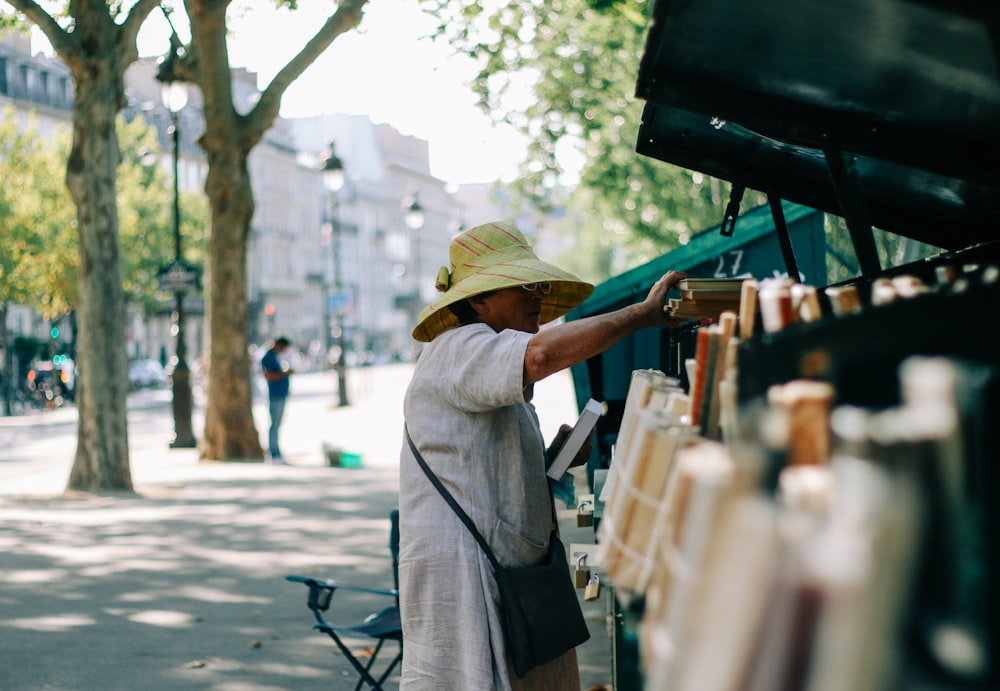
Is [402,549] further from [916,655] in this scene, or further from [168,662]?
[168,662]

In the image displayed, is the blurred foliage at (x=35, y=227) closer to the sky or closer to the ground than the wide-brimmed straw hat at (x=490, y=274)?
closer to the sky

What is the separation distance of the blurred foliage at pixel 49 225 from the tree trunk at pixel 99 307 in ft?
63.8

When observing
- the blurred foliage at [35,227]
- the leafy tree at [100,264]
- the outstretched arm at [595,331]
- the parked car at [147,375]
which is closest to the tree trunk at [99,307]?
the leafy tree at [100,264]

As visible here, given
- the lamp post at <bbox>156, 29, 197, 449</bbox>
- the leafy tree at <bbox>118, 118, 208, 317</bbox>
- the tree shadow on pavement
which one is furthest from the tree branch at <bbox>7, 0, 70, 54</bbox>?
the leafy tree at <bbox>118, 118, 208, 317</bbox>

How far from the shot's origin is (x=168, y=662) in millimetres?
6637

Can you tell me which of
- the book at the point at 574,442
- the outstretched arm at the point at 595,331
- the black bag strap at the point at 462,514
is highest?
the outstretched arm at the point at 595,331

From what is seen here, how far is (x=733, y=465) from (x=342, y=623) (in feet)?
22.0

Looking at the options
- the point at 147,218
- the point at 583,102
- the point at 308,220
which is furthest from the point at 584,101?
the point at 308,220

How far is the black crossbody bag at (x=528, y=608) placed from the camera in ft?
11.1

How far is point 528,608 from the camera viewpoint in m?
3.38

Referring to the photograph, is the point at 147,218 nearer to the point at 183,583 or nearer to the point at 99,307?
the point at 99,307

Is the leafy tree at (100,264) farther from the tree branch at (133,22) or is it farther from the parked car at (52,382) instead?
the parked car at (52,382)

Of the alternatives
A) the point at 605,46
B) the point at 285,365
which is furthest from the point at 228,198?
the point at 605,46

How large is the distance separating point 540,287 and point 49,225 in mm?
40424
